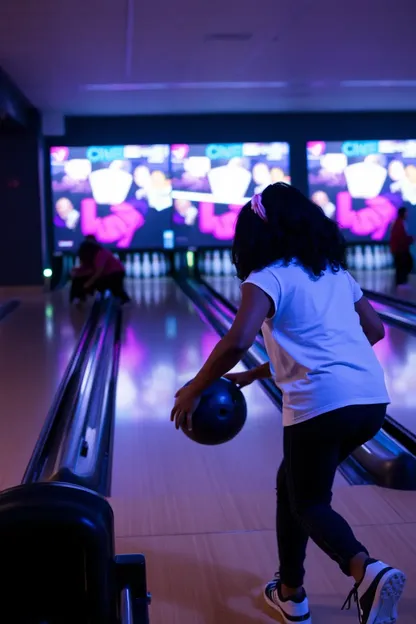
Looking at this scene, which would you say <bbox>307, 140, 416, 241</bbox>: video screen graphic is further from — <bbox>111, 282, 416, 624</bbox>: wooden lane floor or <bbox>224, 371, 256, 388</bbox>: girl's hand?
<bbox>224, 371, 256, 388</bbox>: girl's hand

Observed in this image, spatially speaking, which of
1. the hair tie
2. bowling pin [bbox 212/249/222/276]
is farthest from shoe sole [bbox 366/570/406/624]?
bowling pin [bbox 212/249/222/276]

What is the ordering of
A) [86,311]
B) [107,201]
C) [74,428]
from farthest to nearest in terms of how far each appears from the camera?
1. [107,201]
2. [86,311]
3. [74,428]

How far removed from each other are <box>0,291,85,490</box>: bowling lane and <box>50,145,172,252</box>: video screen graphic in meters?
2.98

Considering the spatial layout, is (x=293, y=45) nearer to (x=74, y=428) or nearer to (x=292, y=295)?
(x=74, y=428)

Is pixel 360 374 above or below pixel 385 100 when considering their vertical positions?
below

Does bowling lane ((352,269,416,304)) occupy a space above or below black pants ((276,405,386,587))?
below

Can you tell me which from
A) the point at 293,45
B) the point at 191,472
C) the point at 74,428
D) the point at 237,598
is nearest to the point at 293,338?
the point at 237,598

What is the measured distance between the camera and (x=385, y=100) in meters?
12.3

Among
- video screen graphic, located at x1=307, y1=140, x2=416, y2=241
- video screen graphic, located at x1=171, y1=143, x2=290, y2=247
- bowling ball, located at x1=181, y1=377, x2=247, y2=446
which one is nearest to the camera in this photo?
bowling ball, located at x1=181, y1=377, x2=247, y2=446

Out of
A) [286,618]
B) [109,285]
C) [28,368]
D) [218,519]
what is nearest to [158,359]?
[28,368]

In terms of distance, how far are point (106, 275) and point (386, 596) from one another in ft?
27.7

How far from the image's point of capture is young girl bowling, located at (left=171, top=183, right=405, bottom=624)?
1795mm

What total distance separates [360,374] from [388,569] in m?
0.45

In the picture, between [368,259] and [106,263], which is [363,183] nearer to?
[368,259]
